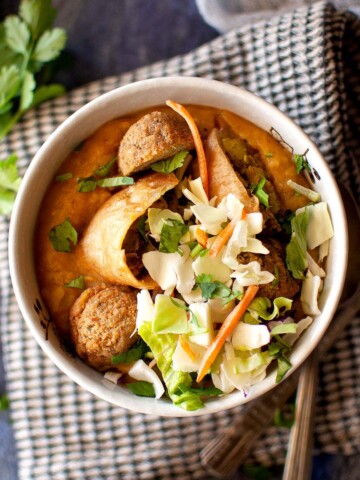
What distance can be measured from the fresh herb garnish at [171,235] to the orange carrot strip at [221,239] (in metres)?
0.10

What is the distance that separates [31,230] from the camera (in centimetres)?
192

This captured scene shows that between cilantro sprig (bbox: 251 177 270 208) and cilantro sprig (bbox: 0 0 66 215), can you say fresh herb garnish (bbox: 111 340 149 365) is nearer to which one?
cilantro sprig (bbox: 251 177 270 208)

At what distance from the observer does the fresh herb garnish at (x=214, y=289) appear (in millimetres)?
1714

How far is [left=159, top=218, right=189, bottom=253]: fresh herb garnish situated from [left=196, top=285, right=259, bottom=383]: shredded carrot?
224mm

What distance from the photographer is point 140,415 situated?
242 centimetres

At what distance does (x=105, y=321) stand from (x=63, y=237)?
10.9 inches

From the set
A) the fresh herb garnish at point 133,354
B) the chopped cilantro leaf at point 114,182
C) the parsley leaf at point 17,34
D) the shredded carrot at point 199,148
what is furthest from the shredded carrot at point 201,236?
the parsley leaf at point 17,34

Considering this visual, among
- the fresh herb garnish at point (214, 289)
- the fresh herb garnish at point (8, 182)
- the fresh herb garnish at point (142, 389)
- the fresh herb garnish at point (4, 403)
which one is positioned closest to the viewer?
the fresh herb garnish at point (214, 289)

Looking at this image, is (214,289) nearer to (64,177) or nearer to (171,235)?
(171,235)

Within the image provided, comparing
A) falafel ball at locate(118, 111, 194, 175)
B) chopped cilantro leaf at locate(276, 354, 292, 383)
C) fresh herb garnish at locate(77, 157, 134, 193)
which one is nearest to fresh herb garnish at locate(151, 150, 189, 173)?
falafel ball at locate(118, 111, 194, 175)

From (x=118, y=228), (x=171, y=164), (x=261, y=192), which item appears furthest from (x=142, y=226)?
(x=261, y=192)

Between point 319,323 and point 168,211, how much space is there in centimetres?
51

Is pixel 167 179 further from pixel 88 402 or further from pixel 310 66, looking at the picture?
pixel 88 402

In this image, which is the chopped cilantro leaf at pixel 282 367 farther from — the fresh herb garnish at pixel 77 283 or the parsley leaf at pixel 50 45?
the parsley leaf at pixel 50 45
